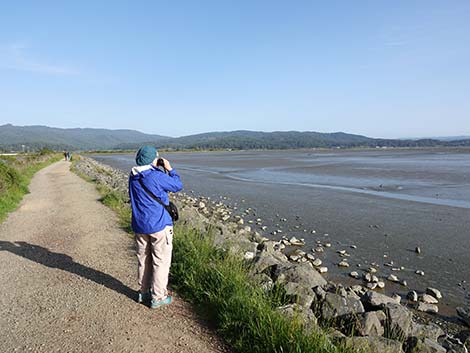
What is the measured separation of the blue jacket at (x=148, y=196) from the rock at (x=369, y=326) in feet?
10.9

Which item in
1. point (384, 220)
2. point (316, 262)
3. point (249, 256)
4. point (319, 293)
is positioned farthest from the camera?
point (384, 220)

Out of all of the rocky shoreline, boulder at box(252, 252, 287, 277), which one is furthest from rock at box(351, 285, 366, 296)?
boulder at box(252, 252, 287, 277)

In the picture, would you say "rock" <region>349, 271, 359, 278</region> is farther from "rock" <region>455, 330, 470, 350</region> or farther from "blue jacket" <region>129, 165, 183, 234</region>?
"blue jacket" <region>129, 165, 183, 234</region>

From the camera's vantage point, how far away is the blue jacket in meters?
5.01

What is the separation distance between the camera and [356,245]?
12344 mm

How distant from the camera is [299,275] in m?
6.69

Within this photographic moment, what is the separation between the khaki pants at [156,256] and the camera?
5.21 metres

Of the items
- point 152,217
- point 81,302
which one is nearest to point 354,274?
point 152,217

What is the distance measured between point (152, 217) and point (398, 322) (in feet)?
13.8

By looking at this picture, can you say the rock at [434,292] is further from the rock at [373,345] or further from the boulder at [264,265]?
the rock at [373,345]

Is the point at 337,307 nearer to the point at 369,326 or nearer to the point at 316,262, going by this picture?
the point at 369,326


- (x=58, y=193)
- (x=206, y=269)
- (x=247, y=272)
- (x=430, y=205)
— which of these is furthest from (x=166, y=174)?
(x=430, y=205)

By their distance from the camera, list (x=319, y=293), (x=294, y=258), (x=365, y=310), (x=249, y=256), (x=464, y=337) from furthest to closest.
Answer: (x=294, y=258), (x=249, y=256), (x=464, y=337), (x=365, y=310), (x=319, y=293)

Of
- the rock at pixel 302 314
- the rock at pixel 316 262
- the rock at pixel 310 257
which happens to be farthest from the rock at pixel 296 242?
the rock at pixel 302 314
